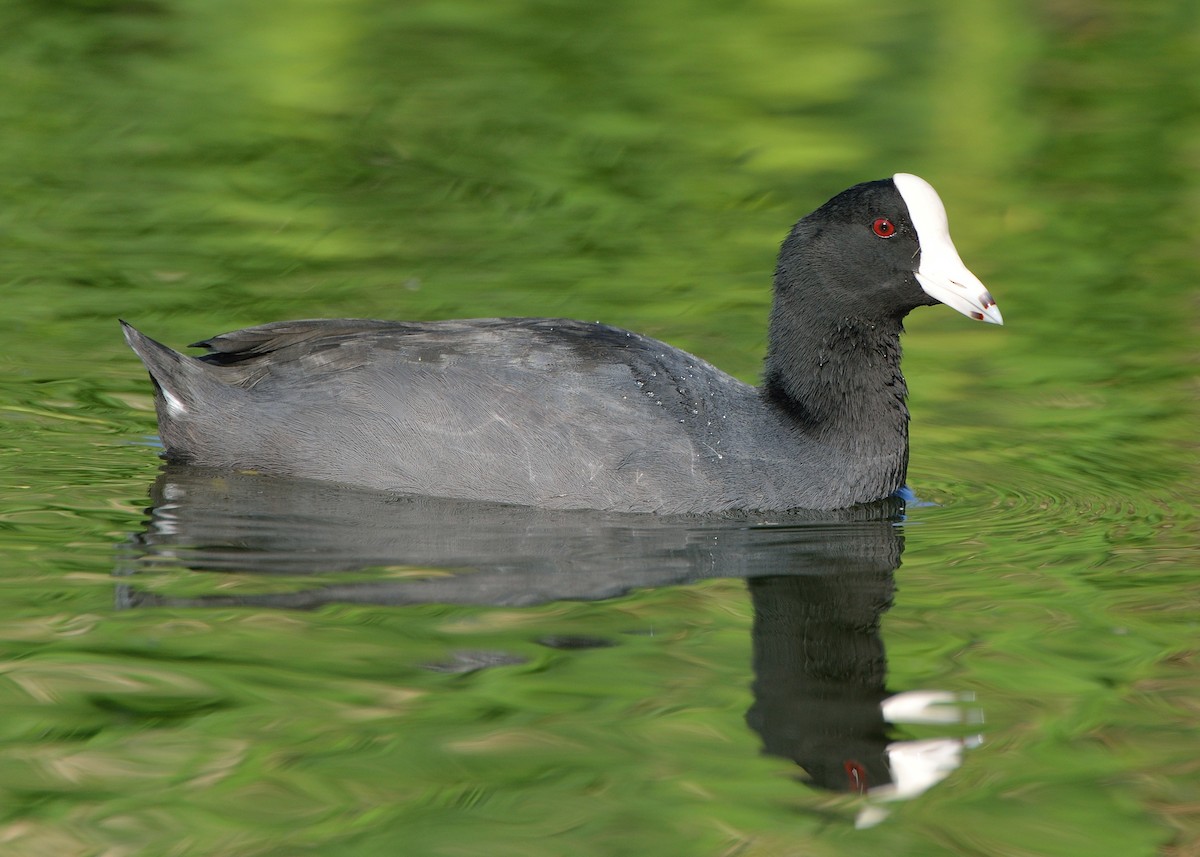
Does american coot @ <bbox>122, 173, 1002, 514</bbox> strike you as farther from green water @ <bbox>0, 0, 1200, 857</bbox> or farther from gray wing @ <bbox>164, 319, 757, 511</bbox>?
green water @ <bbox>0, 0, 1200, 857</bbox>

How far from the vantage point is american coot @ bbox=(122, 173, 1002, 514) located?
614 cm

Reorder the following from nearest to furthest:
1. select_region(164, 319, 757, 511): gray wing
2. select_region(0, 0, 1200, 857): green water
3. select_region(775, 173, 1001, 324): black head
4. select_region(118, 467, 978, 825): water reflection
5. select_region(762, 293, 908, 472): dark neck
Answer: select_region(0, 0, 1200, 857): green water < select_region(118, 467, 978, 825): water reflection < select_region(164, 319, 757, 511): gray wing < select_region(775, 173, 1001, 324): black head < select_region(762, 293, 908, 472): dark neck

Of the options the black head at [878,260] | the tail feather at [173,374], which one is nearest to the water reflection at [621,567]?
the tail feather at [173,374]

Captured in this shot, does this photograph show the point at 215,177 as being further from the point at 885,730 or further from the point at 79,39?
the point at 885,730

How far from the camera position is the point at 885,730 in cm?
443

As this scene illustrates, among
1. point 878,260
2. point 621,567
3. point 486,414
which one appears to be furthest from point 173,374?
point 878,260

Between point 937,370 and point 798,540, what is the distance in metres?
2.28

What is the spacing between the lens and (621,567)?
565 cm

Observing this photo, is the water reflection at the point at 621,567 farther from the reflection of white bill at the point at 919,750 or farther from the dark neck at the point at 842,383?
the dark neck at the point at 842,383

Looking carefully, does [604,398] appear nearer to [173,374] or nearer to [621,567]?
[621,567]

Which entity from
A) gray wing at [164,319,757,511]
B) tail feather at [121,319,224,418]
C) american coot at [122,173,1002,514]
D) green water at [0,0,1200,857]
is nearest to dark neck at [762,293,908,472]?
american coot at [122,173,1002,514]

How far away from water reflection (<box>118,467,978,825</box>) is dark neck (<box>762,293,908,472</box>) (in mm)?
269

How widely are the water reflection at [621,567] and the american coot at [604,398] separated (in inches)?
4.0

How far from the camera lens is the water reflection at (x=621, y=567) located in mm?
4457
